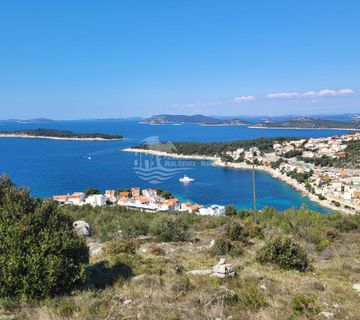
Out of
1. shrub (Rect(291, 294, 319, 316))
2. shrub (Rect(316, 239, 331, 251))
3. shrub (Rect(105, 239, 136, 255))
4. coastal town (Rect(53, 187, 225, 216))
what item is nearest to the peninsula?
Result: coastal town (Rect(53, 187, 225, 216))

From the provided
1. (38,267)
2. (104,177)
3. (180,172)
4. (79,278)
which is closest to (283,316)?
(79,278)

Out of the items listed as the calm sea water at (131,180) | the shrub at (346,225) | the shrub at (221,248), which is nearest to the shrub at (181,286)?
the shrub at (221,248)

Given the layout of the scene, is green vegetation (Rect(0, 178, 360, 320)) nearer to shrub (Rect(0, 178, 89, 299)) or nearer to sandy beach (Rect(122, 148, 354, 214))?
shrub (Rect(0, 178, 89, 299))

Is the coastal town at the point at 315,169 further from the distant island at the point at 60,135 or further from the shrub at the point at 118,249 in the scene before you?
the distant island at the point at 60,135

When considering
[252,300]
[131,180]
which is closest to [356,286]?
[252,300]

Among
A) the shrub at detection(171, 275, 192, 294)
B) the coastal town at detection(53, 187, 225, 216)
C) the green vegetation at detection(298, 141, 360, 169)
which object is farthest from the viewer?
the green vegetation at detection(298, 141, 360, 169)

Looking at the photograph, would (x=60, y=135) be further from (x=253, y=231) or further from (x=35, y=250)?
(x=35, y=250)

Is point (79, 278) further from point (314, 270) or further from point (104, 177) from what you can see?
point (104, 177)
